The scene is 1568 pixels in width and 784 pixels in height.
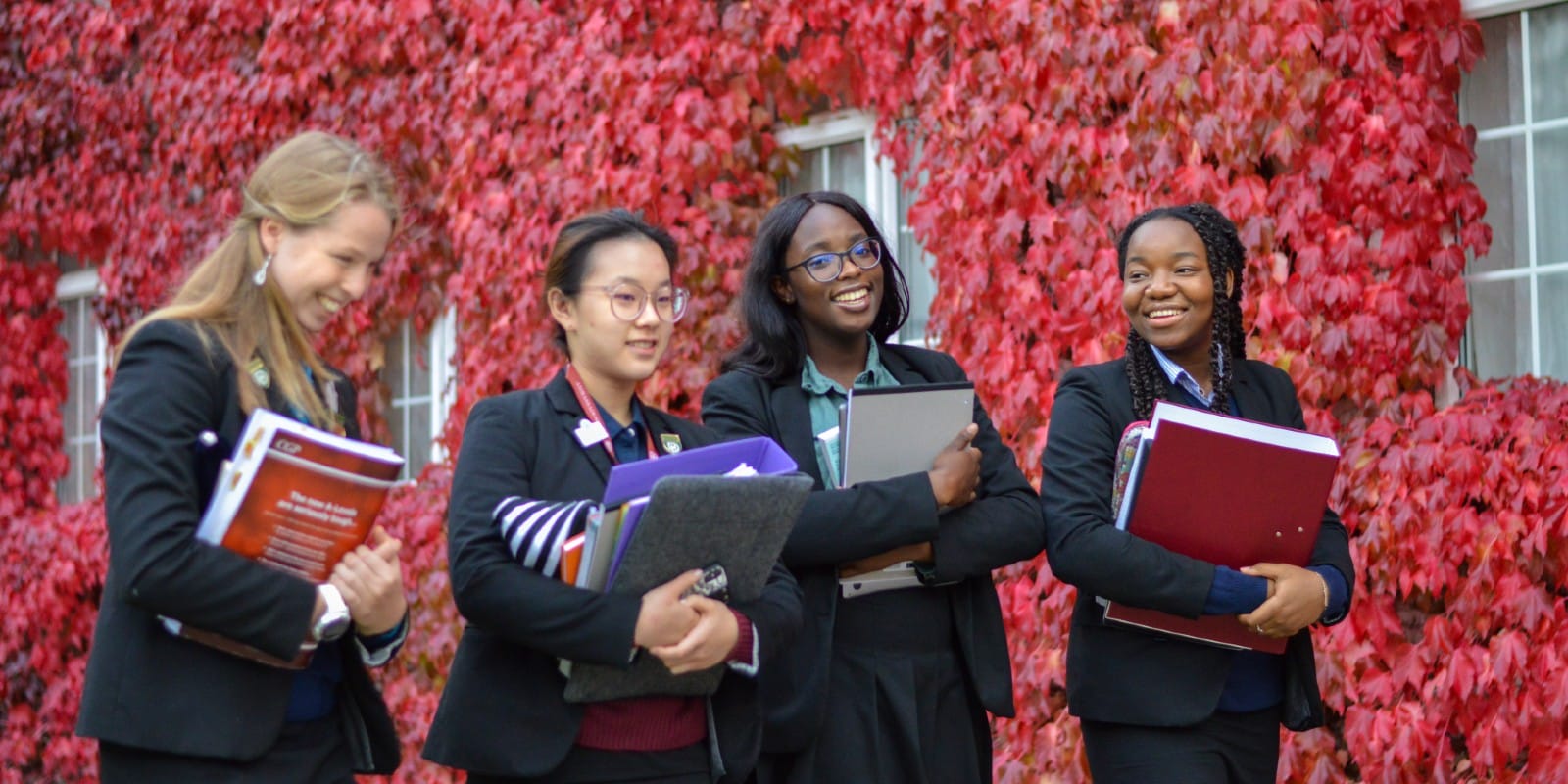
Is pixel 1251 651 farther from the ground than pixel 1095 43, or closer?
closer

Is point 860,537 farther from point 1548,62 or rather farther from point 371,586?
point 1548,62

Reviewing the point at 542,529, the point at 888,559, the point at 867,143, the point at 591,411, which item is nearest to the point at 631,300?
the point at 591,411

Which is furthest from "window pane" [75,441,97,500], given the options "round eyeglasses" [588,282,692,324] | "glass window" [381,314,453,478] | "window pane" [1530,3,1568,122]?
"window pane" [1530,3,1568,122]

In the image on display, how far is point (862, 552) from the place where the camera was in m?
3.53

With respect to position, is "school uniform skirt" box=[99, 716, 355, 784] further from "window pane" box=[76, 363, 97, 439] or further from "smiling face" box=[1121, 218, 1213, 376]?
"window pane" box=[76, 363, 97, 439]

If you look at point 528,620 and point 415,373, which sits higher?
point 415,373

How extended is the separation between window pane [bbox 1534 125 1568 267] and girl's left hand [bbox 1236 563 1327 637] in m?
2.25

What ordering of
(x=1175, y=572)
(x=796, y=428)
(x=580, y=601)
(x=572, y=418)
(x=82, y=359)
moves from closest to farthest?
1. (x=580, y=601)
2. (x=572, y=418)
3. (x=1175, y=572)
4. (x=796, y=428)
5. (x=82, y=359)

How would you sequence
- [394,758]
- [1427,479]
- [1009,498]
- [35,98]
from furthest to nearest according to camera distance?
[35,98]
[1427,479]
[1009,498]
[394,758]

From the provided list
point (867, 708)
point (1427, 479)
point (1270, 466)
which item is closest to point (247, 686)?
point (867, 708)

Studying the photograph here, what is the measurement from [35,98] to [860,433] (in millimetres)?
8294

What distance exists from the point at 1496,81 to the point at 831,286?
2.71 meters

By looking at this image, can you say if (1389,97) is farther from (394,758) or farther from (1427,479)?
(394,758)

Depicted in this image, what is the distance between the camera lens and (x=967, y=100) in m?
6.17
